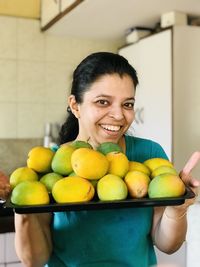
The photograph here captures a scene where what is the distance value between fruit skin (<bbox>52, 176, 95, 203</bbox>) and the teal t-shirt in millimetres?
188

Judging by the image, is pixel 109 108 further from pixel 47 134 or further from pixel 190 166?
pixel 47 134

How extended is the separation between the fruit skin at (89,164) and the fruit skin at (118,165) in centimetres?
1

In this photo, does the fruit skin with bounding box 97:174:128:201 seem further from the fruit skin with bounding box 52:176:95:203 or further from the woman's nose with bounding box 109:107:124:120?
the woman's nose with bounding box 109:107:124:120

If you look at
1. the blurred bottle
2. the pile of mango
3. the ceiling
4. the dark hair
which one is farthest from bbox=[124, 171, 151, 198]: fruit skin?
the blurred bottle

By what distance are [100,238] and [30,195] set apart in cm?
26

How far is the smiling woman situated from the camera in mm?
2463

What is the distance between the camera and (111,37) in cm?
268

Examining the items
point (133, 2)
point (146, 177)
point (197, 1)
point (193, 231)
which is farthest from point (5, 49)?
point (146, 177)

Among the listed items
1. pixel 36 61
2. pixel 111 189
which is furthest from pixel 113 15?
pixel 111 189

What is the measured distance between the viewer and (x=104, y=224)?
83 cm

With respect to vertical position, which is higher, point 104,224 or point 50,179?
point 50,179

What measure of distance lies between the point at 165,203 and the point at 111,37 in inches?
86.1

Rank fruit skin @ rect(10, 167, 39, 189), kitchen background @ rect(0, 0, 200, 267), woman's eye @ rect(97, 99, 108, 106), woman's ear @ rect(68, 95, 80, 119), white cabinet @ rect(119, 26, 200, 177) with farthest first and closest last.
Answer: kitchen background @ rect(0, 0, 200, 267)
white cabinet @ rect(119, 26, 200, 177)
woman's ear @ rect(68, 95, 80, 119)
woman's eye @ rect(97, 99, 108, 106)
fruit skin @ rect(10, 167, 39, 189)

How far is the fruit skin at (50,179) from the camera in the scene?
2.25 ft
